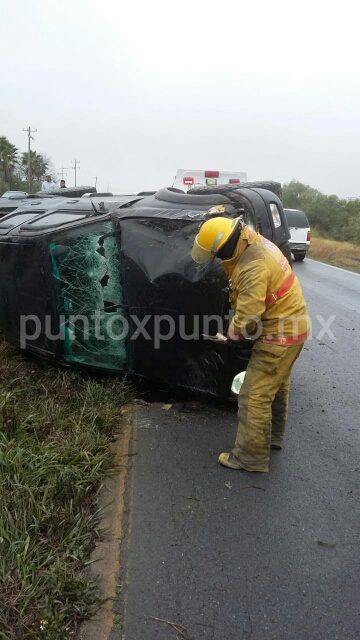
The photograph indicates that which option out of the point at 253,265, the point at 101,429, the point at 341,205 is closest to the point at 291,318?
the point at 253,265

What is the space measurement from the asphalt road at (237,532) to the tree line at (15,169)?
4662cm

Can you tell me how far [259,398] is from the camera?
3.21m

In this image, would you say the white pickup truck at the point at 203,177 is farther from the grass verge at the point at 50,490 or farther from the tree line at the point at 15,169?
the tree line at the point at 15,169

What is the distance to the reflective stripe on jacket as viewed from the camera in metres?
2.98

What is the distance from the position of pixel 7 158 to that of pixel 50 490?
56657 millimetres

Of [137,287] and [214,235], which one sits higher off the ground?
[214,235]

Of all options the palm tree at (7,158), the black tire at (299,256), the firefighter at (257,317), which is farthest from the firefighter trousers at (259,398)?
the palm tree at (7,158)

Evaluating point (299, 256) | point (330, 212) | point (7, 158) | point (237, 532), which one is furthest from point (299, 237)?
point (7, 158)

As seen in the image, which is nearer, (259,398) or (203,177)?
(259,398)

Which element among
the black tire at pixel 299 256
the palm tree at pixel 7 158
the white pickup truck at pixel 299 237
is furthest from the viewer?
the palm tree at pixel 7 158

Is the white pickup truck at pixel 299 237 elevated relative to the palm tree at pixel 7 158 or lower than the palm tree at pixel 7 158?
lower

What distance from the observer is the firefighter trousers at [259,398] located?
3.19 metres

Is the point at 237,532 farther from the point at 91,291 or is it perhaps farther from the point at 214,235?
the point at 91,291

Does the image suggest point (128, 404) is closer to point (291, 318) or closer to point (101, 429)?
point (101, 429)
